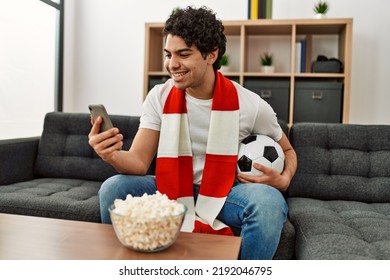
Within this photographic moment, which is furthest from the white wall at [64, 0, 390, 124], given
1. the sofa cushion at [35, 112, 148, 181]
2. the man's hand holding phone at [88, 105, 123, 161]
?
the man's hand holding phone at [88, 105, 123, 161]

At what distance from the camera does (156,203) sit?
957 millimetres

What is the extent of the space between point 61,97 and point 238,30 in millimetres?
1484

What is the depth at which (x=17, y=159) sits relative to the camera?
7.20ft

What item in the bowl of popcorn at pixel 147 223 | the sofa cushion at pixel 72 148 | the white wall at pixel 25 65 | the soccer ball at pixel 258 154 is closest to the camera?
the bowl of popcorn at pixel 147 223

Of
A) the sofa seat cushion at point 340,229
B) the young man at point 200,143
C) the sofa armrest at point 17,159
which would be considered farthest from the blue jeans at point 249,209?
the sofa armrest at point 17,159

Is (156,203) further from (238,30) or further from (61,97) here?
(61,97)

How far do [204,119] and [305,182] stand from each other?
2.26 feet

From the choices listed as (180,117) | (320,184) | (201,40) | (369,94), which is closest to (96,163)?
(180,117)

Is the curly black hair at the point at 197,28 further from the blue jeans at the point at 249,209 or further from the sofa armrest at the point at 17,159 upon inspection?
the sofa armrest at the point at 17,159

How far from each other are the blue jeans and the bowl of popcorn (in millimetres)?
389

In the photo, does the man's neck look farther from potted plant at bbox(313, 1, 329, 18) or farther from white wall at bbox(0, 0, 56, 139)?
white wall at bbox(0, 0, 56, 139)

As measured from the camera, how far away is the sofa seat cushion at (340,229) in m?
1.20

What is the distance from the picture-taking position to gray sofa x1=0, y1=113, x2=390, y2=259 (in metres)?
1.39

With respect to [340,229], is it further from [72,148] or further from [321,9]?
[321,9]
